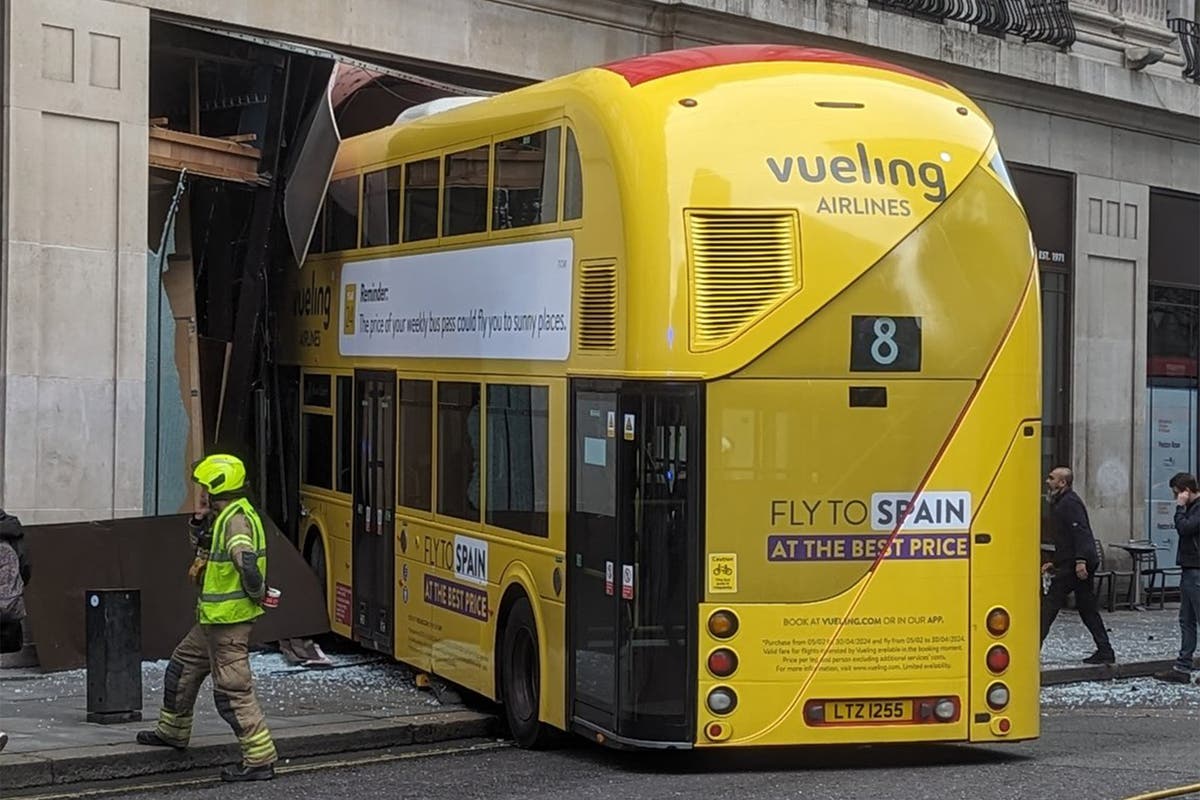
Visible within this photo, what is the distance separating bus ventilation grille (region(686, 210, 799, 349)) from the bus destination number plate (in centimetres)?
47

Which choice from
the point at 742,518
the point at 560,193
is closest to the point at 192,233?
the point at 560,193

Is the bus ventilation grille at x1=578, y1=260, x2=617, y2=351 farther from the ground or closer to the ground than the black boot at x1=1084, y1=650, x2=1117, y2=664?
farther from the ground

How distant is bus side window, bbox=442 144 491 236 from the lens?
12203 millimetres

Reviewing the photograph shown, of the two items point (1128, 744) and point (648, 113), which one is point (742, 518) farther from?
point (1128, 744)

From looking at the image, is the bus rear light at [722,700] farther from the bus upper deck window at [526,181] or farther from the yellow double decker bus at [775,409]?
the bus upper deck window at [526,181]

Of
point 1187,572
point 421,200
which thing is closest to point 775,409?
point 421,200

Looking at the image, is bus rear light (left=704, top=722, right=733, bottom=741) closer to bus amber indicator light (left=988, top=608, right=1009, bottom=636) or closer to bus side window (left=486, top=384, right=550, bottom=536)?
bus amber indicator light (left=988, top=608, right=1009, bottom=636)

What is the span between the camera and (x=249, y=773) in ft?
34.1

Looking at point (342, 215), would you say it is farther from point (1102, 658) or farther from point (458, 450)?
point (1102, 658)

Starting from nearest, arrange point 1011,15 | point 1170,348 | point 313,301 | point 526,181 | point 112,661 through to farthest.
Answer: point 526,181 < point 112,661 < point 313,301 < point 1011,15 < point 1170,348

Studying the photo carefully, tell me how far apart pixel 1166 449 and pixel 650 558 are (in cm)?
1611

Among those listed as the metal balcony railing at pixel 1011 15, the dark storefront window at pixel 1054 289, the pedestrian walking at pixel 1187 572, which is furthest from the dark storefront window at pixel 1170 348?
the pedestrian walking at pixel 1187 572

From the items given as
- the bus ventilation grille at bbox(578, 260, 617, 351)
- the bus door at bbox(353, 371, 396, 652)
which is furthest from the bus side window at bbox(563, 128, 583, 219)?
the bus door at bbox(353, 371, 396, 652)

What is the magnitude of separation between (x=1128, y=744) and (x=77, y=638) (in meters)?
7.22
